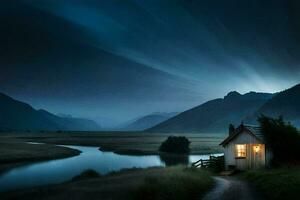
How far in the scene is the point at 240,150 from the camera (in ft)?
141

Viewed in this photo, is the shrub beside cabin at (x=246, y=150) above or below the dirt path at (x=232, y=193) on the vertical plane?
above

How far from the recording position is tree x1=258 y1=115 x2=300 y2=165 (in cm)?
3975

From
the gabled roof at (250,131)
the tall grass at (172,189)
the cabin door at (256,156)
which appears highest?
the gabled roof at (250,131)

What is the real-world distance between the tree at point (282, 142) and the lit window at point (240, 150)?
10.3 ft

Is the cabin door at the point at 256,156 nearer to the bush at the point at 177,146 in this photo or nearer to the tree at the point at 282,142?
the tree at the point at 282,142

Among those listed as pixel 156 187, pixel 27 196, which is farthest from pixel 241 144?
pixel 27 196

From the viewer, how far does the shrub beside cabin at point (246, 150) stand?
4094 cm

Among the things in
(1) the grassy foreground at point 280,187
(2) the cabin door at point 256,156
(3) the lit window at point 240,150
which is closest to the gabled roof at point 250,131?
(2) the cabin door at point 256,156

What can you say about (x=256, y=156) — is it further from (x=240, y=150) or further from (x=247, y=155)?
(x=240, y=150)

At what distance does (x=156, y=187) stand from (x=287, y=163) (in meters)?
23.1

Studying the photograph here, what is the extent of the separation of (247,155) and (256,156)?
1221 mm

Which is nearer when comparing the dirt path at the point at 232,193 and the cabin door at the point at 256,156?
the dirt path at the point at 232,193

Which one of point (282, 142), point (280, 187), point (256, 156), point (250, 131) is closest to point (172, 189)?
point (280, 187)

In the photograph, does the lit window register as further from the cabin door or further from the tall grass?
the tall grass
